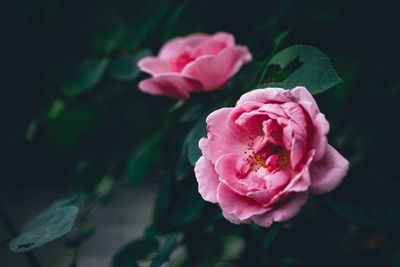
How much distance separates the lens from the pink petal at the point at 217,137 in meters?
0.44

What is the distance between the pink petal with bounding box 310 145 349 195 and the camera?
37 centimetres

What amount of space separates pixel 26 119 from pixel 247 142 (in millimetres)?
1098

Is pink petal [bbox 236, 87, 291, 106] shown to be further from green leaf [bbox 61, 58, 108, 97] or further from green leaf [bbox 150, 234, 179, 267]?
green leaf [bbox 61, 58, 108, 97]

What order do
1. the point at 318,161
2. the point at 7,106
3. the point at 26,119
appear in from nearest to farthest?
the point at 318,161, the point at 7,106, the point at 26,119

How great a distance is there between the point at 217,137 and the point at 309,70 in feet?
0.46

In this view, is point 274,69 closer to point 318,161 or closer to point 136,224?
point 318,161

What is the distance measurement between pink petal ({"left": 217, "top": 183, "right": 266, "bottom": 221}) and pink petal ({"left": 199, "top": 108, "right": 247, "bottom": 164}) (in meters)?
0.04

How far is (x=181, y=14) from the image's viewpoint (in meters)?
0.72

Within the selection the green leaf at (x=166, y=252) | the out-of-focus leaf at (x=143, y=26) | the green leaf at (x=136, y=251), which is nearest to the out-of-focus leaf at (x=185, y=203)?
the green leaf at (x=166, y=252)

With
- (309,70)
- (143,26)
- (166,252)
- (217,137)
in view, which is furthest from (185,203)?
(143,26)

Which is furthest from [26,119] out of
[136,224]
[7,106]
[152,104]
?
[136,224]

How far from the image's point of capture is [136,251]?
71 centimetres

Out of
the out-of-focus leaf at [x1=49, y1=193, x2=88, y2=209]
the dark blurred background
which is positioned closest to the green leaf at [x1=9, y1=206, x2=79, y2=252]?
the dark blurred background

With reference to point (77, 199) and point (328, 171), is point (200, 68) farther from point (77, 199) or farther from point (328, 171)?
point (77, 199)
